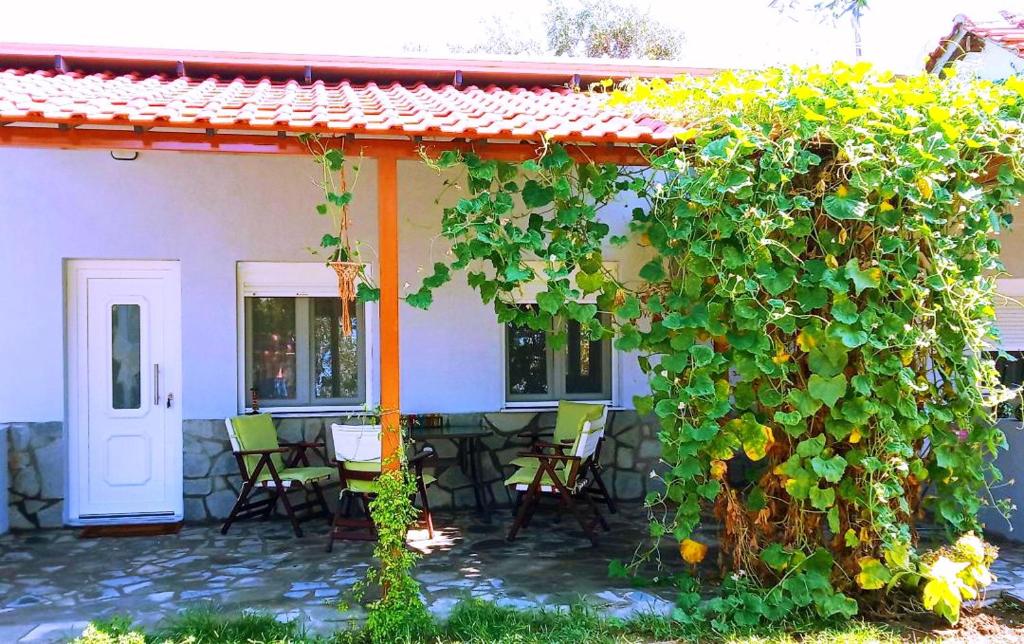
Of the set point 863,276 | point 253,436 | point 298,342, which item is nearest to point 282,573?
point 253,436

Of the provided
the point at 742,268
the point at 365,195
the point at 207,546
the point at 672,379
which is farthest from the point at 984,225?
the point at 207,546

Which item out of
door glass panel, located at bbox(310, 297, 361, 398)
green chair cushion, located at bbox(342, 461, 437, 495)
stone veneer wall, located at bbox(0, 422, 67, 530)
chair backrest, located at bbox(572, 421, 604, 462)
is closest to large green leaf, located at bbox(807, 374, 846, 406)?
chair backrest, located at bbox(572, 421, 604, 462)

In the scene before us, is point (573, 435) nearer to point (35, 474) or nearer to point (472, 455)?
point (472, 455)

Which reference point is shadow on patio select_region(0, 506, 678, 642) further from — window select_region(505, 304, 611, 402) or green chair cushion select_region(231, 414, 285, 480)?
window select_region(505, 304, 611, 402)

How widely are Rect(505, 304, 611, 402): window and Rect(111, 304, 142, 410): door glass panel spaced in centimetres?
307

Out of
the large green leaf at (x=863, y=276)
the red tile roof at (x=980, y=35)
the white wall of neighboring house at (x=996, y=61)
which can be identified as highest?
the red tile roof at (x=980, y=35)

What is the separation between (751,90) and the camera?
4.12 m

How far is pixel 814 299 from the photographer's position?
4160 millimetres

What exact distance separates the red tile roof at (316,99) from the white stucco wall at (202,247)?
2.33ft

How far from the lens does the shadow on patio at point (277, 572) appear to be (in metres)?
4.40

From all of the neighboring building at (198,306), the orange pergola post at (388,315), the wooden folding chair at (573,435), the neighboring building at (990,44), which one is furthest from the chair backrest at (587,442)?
the neighboring building at (990,44)

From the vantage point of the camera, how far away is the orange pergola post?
14.2ft

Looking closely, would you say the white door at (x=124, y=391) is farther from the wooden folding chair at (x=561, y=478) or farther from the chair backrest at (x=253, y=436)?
the wooden folding chair at (x=561, y=478)

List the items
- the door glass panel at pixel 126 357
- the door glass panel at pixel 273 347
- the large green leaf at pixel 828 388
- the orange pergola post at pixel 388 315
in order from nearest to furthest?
the large green leaf at pixel 828 388 < the orange pergola post at pixel 388 315 < the door glass panel at pixel 126 357 < the door glass panel at pixel 273 347
